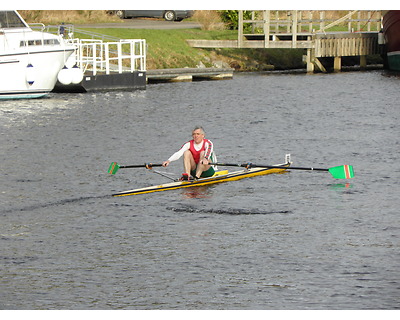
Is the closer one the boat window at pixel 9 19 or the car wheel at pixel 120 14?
the boat window at pixel 9 19

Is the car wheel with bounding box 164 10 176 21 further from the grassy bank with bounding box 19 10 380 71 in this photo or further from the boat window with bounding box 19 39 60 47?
the boat window with bounding box 19 39 60 47

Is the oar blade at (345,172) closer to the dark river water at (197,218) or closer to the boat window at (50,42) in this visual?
the dark river water at (197,218)

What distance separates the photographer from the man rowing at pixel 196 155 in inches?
721

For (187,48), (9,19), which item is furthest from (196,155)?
(187,48)

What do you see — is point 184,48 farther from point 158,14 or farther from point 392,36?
point 392,36

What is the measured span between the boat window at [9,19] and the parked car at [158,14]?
1939 cm

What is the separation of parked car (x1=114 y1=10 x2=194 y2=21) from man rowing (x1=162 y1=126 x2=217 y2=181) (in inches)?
1440

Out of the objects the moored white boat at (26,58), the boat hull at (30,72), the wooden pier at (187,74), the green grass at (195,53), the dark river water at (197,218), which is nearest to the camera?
the dark river water at (197,218)

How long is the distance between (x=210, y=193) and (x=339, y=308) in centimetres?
748

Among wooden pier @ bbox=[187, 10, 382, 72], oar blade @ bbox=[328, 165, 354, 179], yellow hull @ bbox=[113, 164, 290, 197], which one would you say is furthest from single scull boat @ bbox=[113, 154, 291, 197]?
wooden pier @ bbox=[187, 10, 382, 72]

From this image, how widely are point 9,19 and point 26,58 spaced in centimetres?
174

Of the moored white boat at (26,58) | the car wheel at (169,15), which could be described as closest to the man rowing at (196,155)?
the moored white boat at (26,58)

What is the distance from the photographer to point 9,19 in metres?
34.7

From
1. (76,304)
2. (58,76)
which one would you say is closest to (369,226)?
(76,304)
